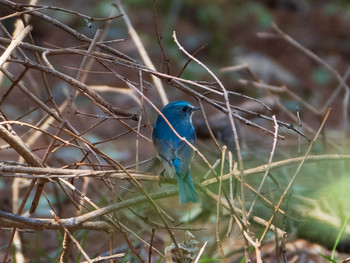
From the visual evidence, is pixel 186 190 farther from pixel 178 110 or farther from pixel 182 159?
pixel 178 110

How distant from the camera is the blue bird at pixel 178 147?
2.68 m

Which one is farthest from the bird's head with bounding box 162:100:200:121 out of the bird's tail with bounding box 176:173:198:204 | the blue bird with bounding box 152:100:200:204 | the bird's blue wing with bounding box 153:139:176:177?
the bird's tail with bounding box 176:173:198:204

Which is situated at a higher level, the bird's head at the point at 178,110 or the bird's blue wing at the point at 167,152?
the bird's head at the point at 178,110

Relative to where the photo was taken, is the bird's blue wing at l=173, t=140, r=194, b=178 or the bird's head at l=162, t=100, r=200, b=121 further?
the bird's head at l=162, t=100, r=200, b=121

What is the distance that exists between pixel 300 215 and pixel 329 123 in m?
4.20

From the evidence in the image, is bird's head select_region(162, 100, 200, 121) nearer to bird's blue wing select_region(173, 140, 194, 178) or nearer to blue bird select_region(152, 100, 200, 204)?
blue bird select_region(152, 100, 200, 204)

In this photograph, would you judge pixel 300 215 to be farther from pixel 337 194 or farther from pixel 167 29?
pixel 167 29

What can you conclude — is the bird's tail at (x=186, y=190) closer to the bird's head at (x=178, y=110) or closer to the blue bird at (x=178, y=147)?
the blue bird at (x=178, y=147)

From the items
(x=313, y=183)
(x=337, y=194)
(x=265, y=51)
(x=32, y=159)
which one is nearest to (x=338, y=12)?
(x=265, y=51)

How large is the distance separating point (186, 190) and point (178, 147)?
1.44 ft

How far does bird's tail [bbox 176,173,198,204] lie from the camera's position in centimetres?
258

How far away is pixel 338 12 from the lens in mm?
12406

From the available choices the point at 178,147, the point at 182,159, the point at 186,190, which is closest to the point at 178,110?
the point at 178,147

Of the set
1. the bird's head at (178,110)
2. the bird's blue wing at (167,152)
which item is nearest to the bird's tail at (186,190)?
the bird's blue wing at (167,152)
